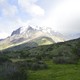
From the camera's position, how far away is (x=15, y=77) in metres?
39.8

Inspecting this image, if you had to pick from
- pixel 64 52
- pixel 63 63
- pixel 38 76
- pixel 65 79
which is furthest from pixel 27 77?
pixel 64 52

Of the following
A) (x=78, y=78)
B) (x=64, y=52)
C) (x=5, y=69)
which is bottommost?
(x=78, y=78)

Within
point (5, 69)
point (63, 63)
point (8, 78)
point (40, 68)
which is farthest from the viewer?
point (63, 63)

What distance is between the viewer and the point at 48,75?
44.8 metres

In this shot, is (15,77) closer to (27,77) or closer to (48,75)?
(27,77)

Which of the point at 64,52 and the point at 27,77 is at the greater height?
the point at 64,52

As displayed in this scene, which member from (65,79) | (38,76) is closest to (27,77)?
(38,76)

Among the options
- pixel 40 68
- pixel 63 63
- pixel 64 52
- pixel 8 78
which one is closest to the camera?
pixel 8 78

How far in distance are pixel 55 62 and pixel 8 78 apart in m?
27.1

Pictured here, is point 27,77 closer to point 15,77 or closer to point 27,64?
point 15,77

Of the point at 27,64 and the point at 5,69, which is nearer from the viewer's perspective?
the point at 5,69

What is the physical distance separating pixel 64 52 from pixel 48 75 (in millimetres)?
35517

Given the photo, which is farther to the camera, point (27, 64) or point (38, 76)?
point (27, 64)

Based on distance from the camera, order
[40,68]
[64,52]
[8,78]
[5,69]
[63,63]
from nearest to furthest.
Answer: [8,78] → [5,69] → [40,68] → [63,63] → [64,52]
